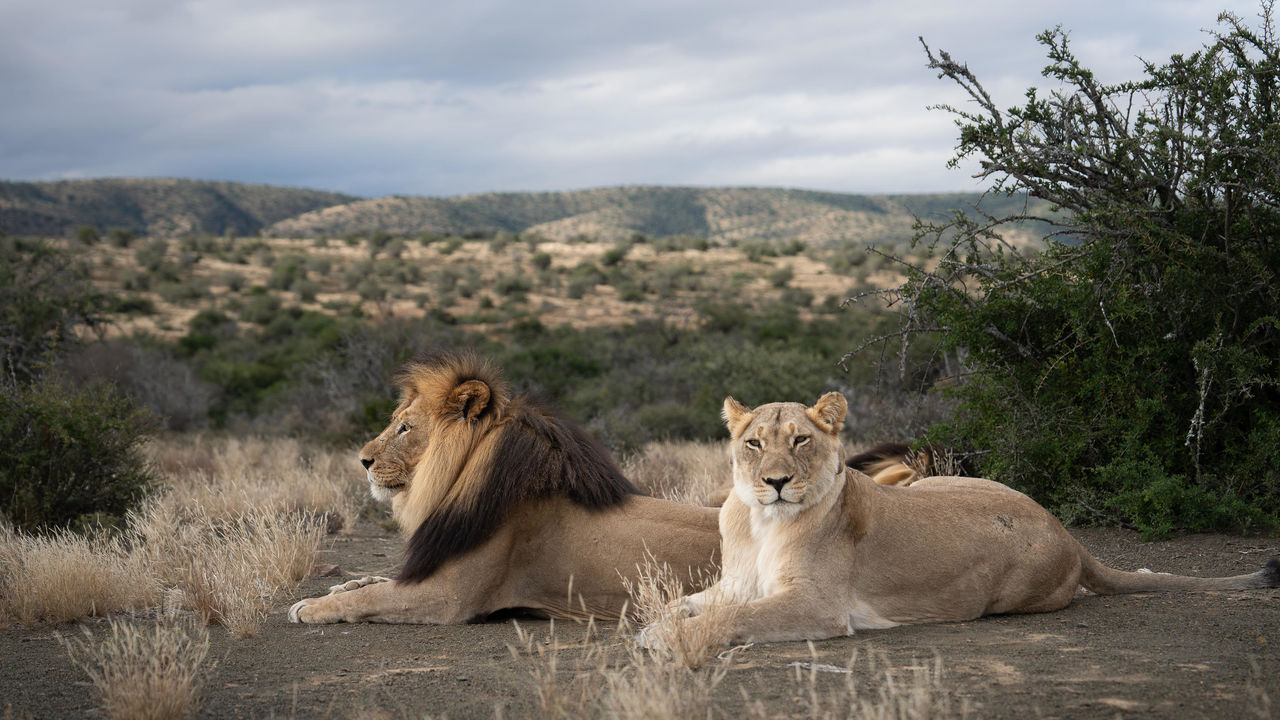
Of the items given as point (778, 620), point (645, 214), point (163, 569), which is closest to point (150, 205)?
point (645, 214)

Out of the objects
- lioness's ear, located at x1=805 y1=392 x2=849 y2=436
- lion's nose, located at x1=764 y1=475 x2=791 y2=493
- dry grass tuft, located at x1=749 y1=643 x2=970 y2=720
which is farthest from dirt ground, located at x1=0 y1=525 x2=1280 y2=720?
lioness's ear, located at x1=805 y1=392 x2=849 y2=436

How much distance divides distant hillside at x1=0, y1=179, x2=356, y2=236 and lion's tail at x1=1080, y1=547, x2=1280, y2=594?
72465 mm

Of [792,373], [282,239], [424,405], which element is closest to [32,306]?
[792,373]

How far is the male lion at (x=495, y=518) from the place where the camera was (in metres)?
5.93

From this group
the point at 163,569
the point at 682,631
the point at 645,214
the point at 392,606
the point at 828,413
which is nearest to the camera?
the point at 682,631

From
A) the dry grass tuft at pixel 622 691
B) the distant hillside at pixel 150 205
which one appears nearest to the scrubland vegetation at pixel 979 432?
the dry grass tuft at pixel 622 691

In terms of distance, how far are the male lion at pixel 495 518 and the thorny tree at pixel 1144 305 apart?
3.36 meters

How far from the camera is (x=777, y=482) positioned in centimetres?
519

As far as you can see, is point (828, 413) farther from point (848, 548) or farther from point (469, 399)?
point (469, 399)

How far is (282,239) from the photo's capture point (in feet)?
205

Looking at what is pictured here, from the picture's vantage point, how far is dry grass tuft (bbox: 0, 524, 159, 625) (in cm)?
649

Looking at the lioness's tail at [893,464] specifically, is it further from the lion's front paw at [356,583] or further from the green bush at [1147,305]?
the lion's front paw at [356,583]

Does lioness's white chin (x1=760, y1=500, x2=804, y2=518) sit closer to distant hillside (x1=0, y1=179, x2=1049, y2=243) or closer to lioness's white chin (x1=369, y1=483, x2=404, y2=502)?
lioness's white chin (x1=369, y1=483, x2=404, y2=502)

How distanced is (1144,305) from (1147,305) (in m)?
0.05
